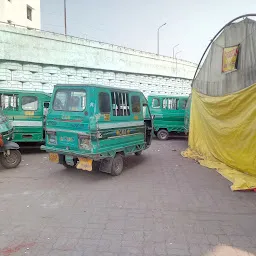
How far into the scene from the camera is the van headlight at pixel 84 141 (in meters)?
5.16

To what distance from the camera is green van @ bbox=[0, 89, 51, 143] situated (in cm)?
798

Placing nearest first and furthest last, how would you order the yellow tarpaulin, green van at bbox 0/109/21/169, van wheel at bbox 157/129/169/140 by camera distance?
the yellow tarpaulin < green van at bbox 0/109/21/169 < van wheel at bbox 157/129/169/140

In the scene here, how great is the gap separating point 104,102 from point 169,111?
6683 millimetres

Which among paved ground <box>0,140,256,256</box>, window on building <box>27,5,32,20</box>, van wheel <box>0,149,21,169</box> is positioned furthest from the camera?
window on building <box>27,5,32,20</box>

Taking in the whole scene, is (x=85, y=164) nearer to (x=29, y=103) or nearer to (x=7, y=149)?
(x=7, y=149)

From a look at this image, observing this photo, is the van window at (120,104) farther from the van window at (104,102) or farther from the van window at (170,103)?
the van window at (170,103)

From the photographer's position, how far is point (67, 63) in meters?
13.0

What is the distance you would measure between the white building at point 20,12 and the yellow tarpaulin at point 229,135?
22.8 m

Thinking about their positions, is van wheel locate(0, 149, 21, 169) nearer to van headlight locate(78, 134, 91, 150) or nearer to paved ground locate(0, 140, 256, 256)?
paved ground locate(0, 140, 256, 256)

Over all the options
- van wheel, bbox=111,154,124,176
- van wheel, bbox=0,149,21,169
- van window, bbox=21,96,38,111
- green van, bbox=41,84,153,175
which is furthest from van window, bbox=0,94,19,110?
van wheel, bbox=111,154,124,176

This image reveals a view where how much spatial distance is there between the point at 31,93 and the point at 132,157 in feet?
13.5

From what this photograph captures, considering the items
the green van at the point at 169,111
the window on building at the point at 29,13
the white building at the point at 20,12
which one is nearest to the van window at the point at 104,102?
the green van at the point at 169,111

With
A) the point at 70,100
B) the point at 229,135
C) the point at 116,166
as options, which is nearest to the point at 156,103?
the point at 229,135

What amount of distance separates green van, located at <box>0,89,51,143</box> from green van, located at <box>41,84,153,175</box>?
277 centimetres
